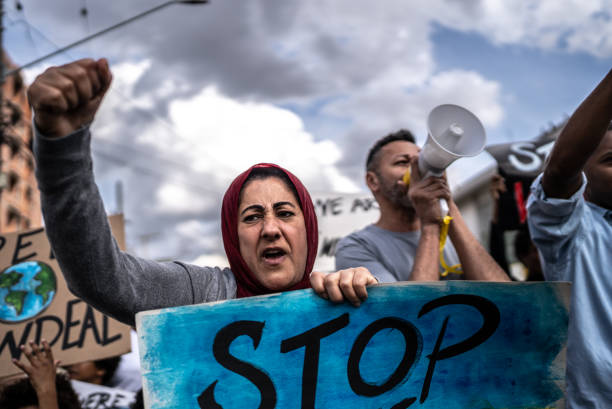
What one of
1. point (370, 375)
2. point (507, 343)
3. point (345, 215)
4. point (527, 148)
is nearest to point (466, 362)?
point (507, 343)

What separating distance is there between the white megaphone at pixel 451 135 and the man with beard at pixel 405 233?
0.47 feet

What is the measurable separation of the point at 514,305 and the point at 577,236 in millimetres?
471

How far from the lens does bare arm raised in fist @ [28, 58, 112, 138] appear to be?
964 millimetres

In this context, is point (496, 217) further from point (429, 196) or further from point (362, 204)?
point (362, 204)

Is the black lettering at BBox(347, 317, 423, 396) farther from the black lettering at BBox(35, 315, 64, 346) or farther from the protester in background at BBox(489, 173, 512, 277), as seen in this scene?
the protester in background at BBox(489, 173, 512, 277)

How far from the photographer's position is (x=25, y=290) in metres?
2.52

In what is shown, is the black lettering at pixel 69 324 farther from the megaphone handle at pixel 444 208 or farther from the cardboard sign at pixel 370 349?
the megaphone handle at pixel 444 208

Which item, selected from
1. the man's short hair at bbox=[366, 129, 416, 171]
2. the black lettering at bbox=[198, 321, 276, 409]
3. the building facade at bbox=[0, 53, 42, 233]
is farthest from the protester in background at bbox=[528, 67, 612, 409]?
the building facade at bbox=[0, 53, 42, 233]

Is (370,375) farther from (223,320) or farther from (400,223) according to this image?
(400,223)

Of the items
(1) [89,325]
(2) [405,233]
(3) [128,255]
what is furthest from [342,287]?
(1) [89,325]

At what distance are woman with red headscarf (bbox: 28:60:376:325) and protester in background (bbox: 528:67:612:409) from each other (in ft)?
2.33

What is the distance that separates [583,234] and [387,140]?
4.13 feet

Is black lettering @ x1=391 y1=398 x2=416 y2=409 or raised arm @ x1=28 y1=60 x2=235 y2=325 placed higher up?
raised arm @ x1=28 y1=60 x2=235 y2=325

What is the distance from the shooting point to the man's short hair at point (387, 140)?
2773 millimetres
